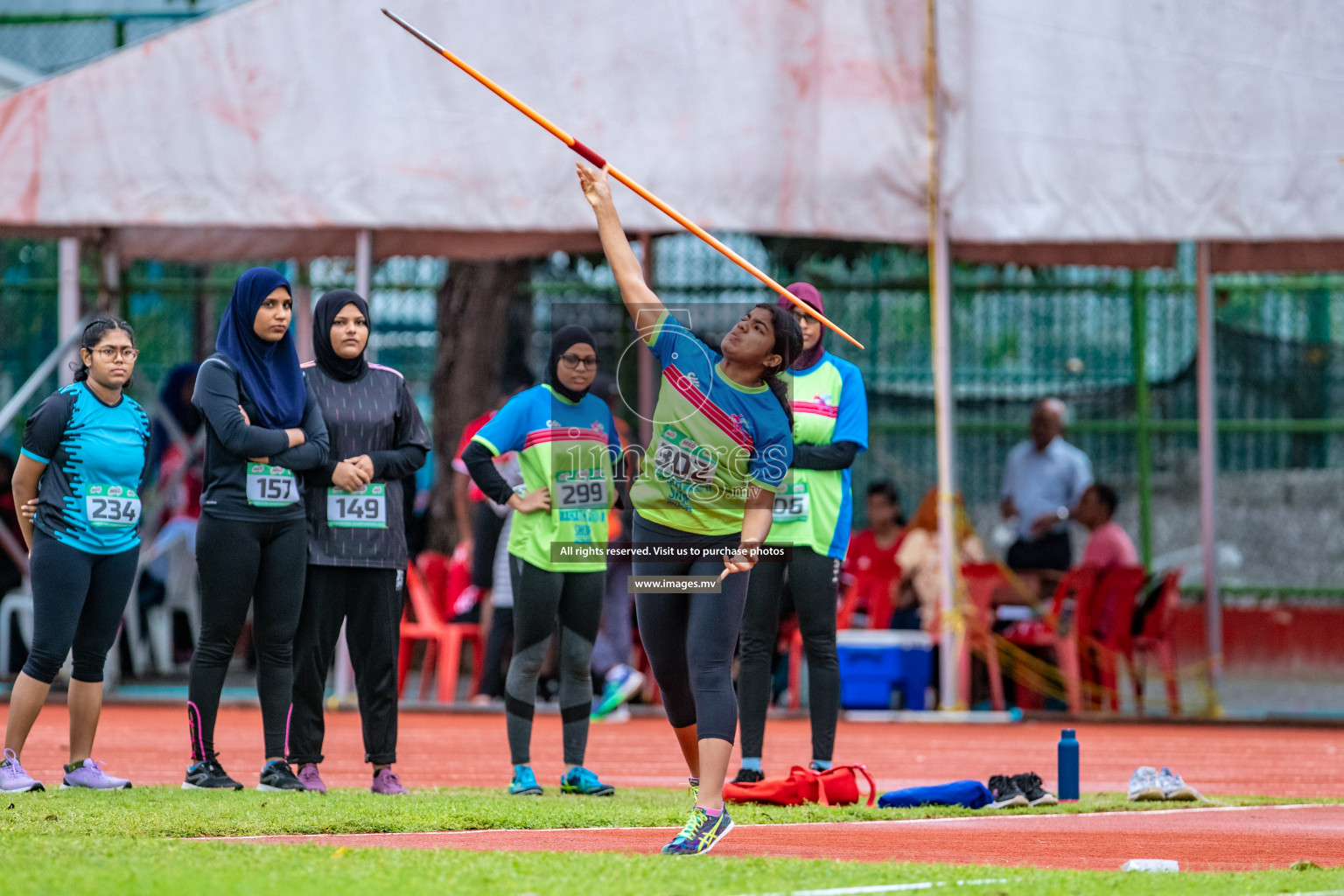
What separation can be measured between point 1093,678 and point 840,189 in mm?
3970

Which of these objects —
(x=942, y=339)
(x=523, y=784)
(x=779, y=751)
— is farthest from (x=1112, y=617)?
(x=523, y=784)

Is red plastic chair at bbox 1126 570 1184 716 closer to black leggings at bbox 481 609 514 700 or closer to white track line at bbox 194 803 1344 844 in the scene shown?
black leggings at bbox 481 609 514 700

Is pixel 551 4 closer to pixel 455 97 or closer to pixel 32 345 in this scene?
pixel 455 97

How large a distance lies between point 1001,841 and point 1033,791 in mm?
1232

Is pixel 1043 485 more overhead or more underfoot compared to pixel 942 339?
more underfoot

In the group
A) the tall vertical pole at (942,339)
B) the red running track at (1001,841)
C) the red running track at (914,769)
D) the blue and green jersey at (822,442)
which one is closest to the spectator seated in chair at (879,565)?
the tall vertical pole at (942,339)

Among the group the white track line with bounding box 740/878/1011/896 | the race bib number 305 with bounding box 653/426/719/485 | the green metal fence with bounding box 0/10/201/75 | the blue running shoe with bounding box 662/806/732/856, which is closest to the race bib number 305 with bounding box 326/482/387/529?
the race bib number 305 with bounding box 653/426/719/485

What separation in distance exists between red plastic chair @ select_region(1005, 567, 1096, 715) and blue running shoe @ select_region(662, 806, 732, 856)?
7434 millimetres

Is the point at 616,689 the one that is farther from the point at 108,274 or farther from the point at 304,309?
the point at 304,309

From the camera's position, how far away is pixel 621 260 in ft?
18.5

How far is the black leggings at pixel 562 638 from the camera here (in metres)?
7.57

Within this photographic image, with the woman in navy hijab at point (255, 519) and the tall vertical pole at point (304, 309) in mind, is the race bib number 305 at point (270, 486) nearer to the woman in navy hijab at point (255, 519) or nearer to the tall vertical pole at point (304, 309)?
the woman in navy hijab at point (255, 519)

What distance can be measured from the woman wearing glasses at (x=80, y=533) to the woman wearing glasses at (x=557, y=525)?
148 centimetres

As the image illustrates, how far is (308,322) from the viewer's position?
50.9ft
